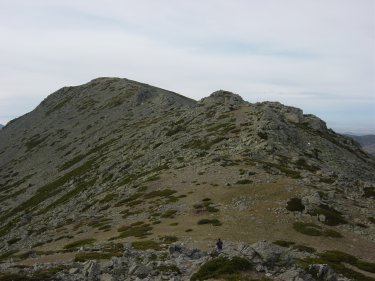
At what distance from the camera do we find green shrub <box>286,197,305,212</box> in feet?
160

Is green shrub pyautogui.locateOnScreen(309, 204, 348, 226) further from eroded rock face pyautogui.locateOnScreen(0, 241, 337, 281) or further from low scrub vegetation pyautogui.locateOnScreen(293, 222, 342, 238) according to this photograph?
eroded rock face pyautogui.locateOnScreen(0, 241, 337, 281)

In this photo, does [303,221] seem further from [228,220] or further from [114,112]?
[114,112]

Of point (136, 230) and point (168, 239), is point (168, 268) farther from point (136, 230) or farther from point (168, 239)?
point (136, 230)

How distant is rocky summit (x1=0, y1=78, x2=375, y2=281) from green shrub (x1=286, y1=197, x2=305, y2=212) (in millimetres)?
190

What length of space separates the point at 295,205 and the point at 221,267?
2370 cm

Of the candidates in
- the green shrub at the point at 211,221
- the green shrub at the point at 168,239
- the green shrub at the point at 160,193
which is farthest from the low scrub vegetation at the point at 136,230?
the green shrub at the point at 160,193

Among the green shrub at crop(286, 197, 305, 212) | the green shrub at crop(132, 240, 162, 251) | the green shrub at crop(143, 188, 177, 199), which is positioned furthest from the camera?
the green shrub at crop(143, 188, 177, 199)

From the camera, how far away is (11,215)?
315 feet

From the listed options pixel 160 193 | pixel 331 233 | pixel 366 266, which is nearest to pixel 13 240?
pixel 160 193

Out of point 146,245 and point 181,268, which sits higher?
point 181,268

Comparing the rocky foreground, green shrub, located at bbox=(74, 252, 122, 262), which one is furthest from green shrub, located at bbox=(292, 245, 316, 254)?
green shrub, located at bbox=(74, 252, 122, 262)

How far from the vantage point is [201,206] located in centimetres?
5359

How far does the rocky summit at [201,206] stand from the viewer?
102ft

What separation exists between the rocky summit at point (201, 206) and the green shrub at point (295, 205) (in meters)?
0.19
